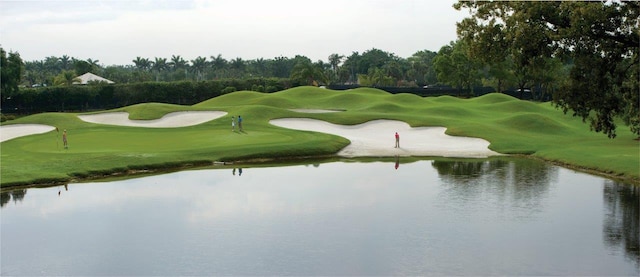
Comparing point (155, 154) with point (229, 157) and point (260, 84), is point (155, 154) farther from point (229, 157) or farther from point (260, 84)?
point (260, 84)

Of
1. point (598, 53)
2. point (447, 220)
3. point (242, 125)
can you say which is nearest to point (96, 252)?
point (447, 220)

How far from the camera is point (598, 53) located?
26.5 meters

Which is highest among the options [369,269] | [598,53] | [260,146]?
[598,53]

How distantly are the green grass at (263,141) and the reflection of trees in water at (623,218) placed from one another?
399cm

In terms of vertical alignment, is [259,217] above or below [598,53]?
below

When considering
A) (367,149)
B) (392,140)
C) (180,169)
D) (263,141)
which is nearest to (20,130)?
(263,141)

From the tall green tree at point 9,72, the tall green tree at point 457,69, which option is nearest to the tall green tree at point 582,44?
the tall green tree at point 9,72

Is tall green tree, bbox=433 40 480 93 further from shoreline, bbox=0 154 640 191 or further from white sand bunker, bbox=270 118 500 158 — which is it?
shoreline, bbox=0 154 640 191

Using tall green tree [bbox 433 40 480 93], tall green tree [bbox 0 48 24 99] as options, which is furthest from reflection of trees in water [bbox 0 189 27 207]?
tall green tree [bbox 433 40 480 93]

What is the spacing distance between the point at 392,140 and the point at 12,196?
31.0 m

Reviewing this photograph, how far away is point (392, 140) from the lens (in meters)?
55.0

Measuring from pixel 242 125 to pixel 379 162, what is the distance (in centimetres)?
1898

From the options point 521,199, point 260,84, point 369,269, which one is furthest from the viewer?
point 260,84

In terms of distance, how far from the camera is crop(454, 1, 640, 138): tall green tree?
25375mm
